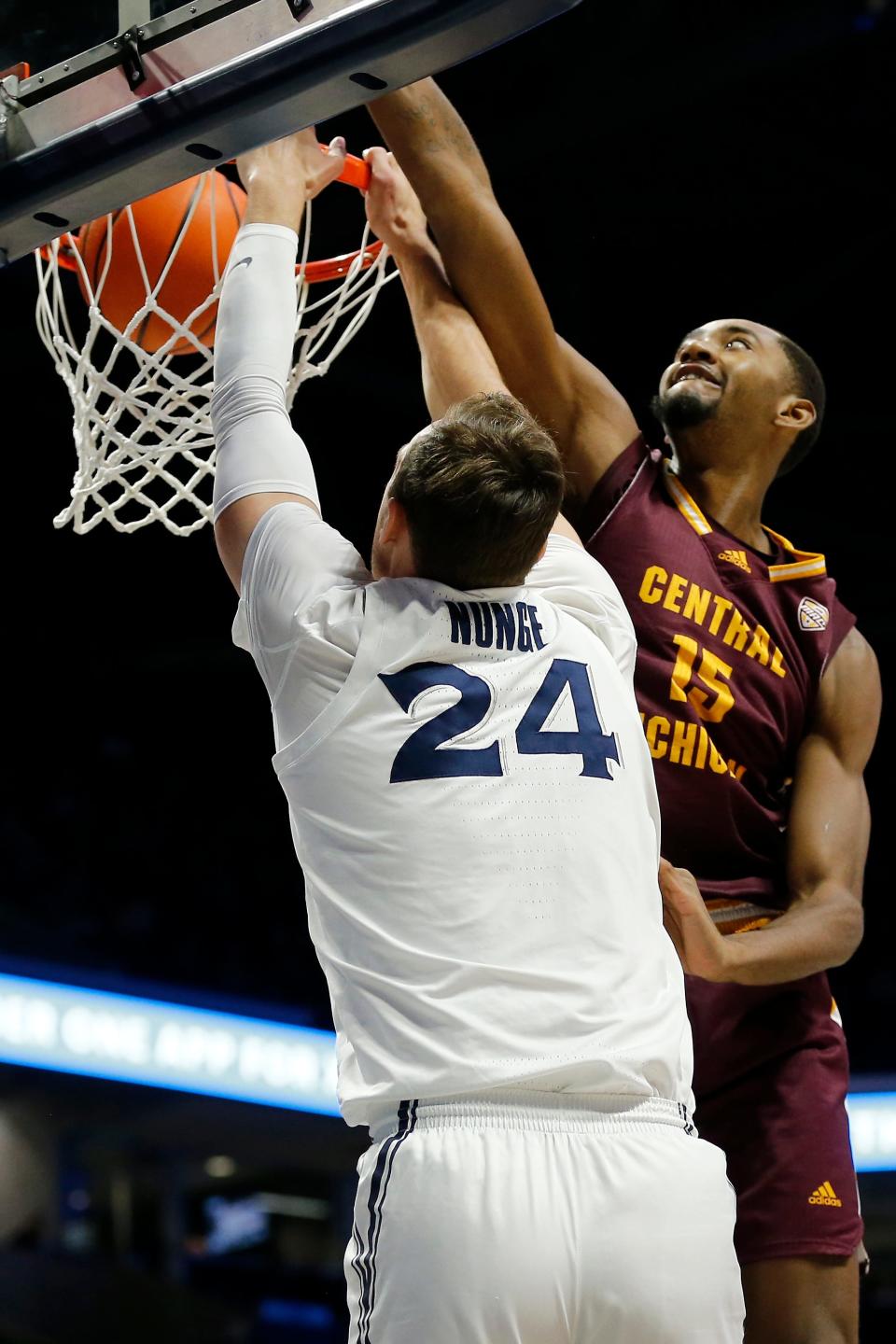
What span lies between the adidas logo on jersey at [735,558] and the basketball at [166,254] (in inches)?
45.5

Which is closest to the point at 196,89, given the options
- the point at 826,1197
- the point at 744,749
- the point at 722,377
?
the point at 722,377

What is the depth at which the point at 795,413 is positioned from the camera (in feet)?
11.6

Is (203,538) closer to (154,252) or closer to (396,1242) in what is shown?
(154,252)

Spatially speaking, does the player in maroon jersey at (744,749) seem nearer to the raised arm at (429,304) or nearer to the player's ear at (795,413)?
the raised arm at (429,304)

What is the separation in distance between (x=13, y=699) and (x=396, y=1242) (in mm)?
10045

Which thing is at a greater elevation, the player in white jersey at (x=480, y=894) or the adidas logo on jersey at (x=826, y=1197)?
the player in white jersey at (x=480, y=894)

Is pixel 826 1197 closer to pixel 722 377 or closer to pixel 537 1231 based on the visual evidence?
pixel 537 1231

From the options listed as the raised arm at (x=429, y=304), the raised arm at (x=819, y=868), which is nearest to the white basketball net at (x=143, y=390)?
the raised arm at (x=429, y=304)

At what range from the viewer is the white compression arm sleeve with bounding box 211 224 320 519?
7.52 ft

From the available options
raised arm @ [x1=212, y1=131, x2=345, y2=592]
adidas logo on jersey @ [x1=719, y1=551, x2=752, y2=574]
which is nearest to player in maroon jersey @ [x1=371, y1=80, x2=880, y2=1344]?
adidas logo on jersey @ [x1=719, y1=551, x2=752, y2=574]

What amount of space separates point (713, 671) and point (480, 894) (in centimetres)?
122

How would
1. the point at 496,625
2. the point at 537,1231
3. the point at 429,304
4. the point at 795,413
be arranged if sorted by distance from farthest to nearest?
the point at 795,413 < the point at 429,304 < the point at 496,625 < the point at 537,1231

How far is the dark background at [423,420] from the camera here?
730 cm

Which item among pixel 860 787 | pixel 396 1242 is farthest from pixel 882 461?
pixel 396 1242
